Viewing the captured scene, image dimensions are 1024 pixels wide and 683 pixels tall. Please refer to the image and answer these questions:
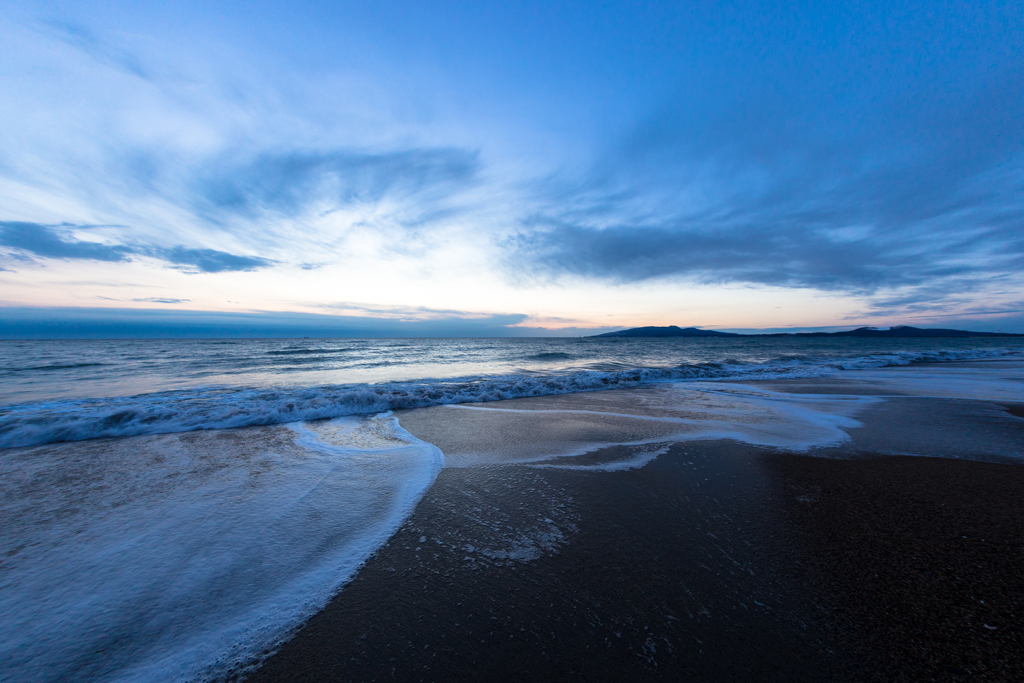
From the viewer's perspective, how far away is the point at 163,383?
12883mm

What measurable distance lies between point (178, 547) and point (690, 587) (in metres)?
4.05

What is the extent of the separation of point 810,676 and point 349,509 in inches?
145

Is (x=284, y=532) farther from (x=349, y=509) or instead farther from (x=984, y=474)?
(x=984, y=474)

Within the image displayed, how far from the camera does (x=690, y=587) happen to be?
253 cm

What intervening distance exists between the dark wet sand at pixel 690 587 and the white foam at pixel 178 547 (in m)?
0.38

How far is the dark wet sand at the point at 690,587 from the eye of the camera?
1960 mm

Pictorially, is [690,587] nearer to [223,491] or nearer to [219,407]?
[223,491]

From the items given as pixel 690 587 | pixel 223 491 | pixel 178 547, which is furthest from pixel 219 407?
pixel 690 587

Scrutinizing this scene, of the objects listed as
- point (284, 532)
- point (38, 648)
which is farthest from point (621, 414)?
point (38, 648)

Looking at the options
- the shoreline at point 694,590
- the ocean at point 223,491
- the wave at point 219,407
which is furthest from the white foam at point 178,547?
the wave at point 219,407

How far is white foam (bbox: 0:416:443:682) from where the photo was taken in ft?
7.03

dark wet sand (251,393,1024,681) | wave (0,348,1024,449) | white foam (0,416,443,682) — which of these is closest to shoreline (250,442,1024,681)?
dark wet sand (251,393,1024,681)

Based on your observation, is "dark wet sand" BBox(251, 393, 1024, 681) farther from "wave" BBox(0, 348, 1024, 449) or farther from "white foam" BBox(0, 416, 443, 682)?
"wave" BBox(0, 348, 1024, 449)

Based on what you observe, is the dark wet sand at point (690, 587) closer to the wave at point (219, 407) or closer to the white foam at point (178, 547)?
the white foam at point (178, 547)
